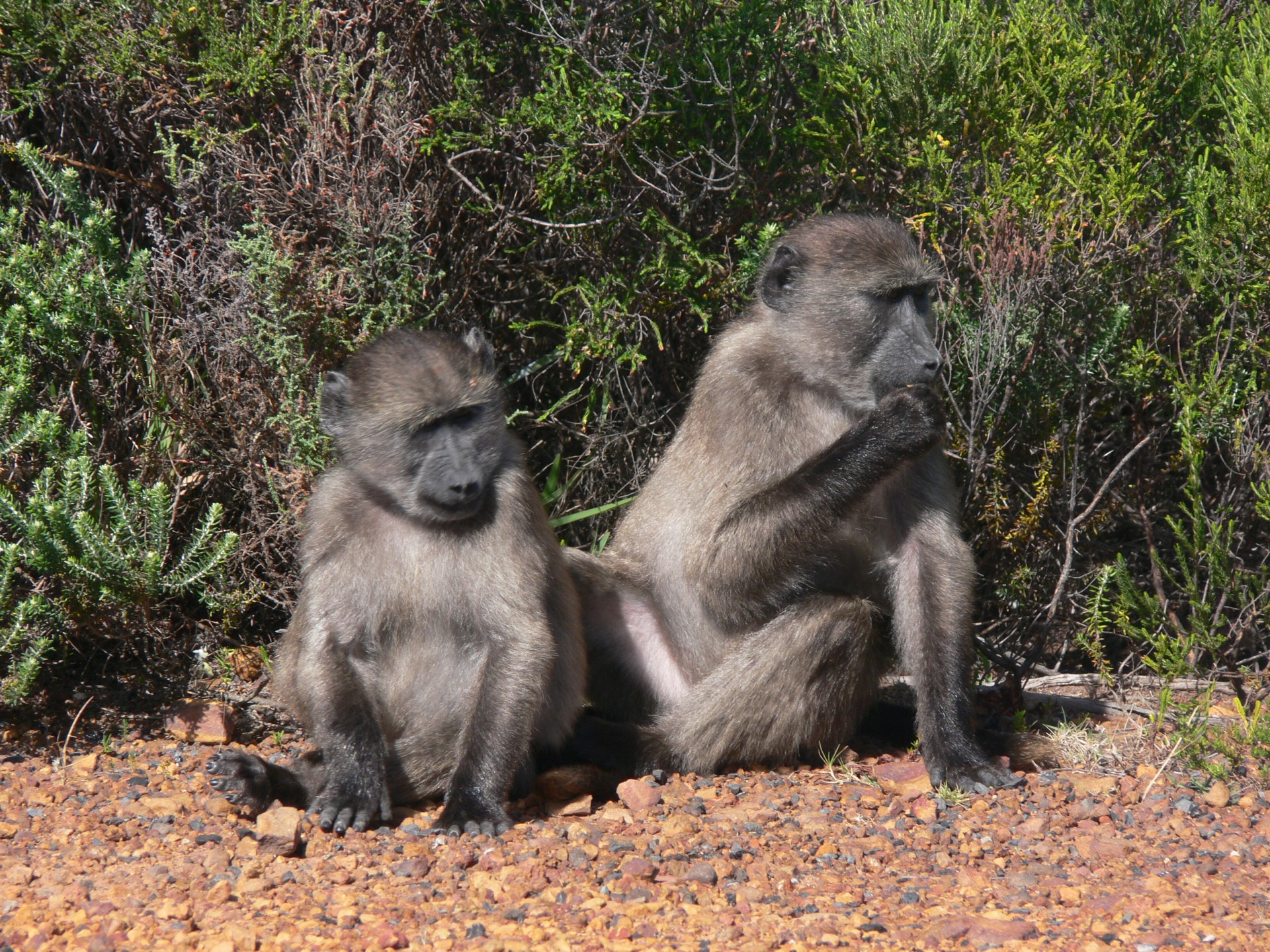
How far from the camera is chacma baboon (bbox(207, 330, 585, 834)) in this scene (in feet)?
11.2

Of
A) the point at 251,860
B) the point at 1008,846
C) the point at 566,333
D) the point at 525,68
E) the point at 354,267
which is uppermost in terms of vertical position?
the point at 525,68

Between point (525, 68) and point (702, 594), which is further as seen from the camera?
point (525, 68)

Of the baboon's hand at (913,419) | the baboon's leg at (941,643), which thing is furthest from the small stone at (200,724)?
the baboon's hand at (913,419)

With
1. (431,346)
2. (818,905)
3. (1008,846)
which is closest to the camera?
(818,905)

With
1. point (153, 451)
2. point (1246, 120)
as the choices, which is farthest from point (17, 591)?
point (1246, 120)

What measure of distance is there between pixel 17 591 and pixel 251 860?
154 centimetres

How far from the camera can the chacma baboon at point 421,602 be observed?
3408mm

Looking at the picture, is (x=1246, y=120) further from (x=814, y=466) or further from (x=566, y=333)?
(x=566, y=333)

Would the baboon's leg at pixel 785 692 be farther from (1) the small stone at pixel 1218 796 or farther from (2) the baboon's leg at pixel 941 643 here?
(1) the small stone at pixel 1218 796

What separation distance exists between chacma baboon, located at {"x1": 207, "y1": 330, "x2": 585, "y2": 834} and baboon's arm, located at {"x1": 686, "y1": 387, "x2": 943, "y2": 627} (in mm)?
574

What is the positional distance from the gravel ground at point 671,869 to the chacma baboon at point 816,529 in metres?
0.20

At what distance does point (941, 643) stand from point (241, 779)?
2.11 meters

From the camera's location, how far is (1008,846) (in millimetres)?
3281

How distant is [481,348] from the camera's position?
12.3ft
